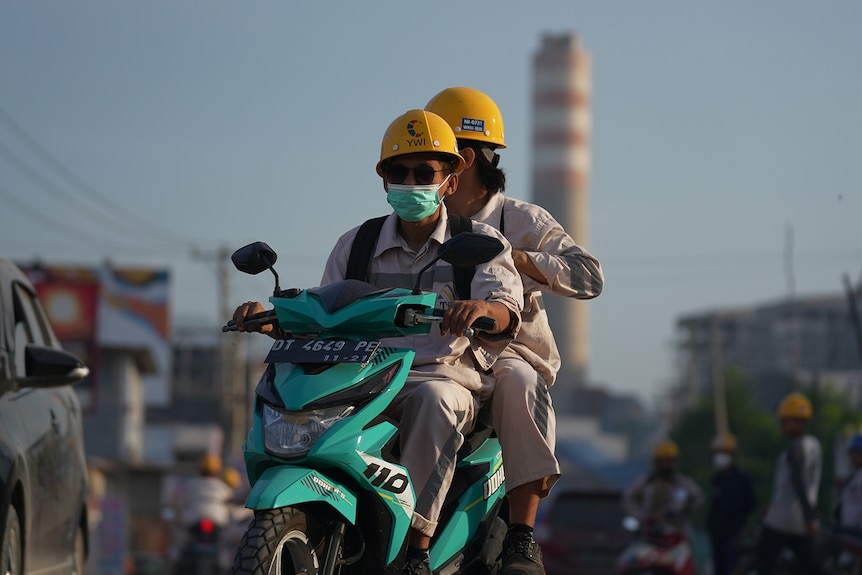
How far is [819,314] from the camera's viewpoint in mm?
108375

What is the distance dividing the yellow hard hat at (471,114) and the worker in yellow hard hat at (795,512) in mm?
8271

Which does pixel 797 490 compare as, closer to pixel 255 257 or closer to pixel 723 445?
pixel 723 445

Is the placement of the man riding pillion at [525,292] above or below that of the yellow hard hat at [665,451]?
above

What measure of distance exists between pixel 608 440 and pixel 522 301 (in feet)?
410

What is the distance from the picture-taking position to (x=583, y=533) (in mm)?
18250

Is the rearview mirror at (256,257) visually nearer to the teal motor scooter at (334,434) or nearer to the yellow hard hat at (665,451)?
the teal motor scooter at (334,434)

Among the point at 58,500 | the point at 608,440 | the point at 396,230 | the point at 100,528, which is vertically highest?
the point at 396,230

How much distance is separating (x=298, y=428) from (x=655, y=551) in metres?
11.6

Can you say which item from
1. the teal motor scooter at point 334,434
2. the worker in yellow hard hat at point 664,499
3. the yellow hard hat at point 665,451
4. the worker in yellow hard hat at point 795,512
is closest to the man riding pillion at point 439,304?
the teal motor scooter at point 334,434

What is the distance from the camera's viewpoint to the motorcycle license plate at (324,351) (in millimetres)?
5086

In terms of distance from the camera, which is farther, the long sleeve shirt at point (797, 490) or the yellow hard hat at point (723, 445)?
the yellow hard hat at point (723, 445)

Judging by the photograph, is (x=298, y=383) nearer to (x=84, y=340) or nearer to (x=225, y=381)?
(x=225, y=381)

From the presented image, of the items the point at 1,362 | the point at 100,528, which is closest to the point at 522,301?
the point at 1,362

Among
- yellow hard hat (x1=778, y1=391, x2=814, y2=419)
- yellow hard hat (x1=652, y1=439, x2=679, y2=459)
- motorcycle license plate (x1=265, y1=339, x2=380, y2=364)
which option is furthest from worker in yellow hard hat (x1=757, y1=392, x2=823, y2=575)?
motorcycle license plate (x1=265, y1=339, x2=380, y2=364)
